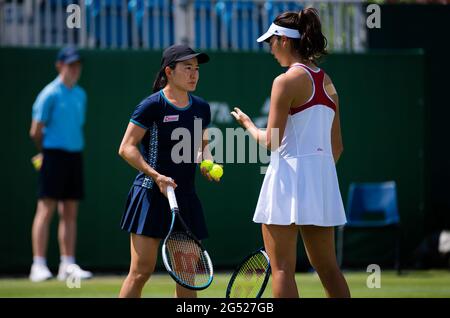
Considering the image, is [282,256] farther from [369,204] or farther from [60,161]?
[369,204]

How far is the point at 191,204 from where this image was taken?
240 inches

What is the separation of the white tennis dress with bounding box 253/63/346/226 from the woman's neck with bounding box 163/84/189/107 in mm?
839

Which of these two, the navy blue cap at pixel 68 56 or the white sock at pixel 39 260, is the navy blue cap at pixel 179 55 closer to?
the navy blue cap at pixel 68 56

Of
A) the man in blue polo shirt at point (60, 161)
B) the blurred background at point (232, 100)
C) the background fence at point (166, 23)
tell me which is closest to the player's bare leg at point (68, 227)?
the man in blue polo shirt at point (60, 161)

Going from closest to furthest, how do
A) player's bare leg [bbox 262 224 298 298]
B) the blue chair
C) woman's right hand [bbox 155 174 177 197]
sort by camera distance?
1. player's bare leg [bbox 262 224 298 298]
2. woman's right hand [bbox 155 174 177 197]
3. the blue chair

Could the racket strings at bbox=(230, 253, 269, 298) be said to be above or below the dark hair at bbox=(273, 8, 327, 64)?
below

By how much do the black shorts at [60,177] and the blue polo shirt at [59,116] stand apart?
89mm

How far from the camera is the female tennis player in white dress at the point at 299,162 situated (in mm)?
5484

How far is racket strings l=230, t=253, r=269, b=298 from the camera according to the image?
570 centimetres

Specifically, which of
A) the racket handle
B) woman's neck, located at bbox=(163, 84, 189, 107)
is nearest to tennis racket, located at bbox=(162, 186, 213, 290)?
the racket handle

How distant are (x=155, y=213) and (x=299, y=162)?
104 cm

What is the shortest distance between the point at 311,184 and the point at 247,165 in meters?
5.70

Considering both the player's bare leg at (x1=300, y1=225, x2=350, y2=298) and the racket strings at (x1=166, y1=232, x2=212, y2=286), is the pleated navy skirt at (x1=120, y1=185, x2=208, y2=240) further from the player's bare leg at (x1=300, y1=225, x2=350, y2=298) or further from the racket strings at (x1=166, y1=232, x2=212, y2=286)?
the player's bare leg at (x1=300, y1=225, x2=350, y2=298)

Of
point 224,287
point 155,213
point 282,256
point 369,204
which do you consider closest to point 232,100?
point 369,204
